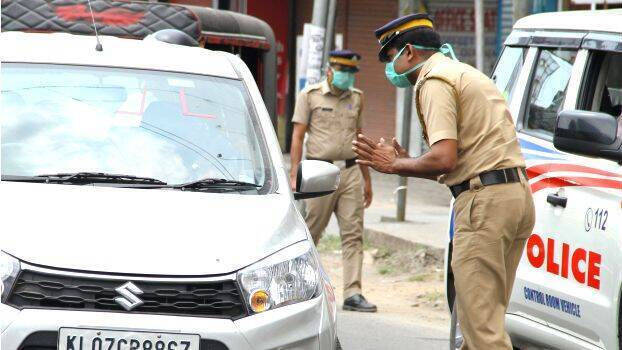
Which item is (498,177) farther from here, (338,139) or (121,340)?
(338,139)

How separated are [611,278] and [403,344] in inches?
111

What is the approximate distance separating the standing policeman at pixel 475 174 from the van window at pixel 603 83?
798 millimetres

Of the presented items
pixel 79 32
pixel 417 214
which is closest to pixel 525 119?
pixel 79 32

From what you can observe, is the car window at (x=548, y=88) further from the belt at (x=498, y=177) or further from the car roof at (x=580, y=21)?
the belt at (x=498, y=177)

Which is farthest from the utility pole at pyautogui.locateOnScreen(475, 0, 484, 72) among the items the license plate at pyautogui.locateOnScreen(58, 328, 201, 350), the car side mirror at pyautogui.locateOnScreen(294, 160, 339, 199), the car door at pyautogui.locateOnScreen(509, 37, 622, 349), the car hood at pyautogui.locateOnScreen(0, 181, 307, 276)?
the license plate at pyautogui.locateOnScreen(58, 328, 201, 350)

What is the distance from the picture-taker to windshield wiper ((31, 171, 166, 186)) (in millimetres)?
5375

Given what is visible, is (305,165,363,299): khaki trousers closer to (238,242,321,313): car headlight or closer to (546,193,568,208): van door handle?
(546,193,568,208): van door handle

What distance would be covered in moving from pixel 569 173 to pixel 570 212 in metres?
0.21

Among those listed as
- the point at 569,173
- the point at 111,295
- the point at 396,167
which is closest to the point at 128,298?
the point at 111,295

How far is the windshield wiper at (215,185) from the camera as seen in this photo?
5.45 m

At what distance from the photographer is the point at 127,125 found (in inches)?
227

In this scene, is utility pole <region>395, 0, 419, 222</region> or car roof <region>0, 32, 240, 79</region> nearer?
car roof <region>0, 32, 240, 79</region>

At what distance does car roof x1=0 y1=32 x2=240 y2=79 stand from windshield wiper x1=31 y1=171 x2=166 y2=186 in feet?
2.49

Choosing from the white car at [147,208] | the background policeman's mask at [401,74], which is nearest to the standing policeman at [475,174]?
the background policeman's mask at [401,74]
